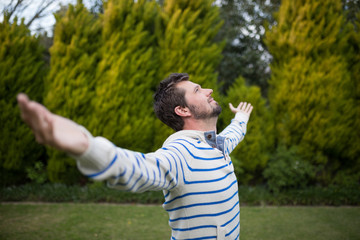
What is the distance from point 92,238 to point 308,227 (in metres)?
3.26

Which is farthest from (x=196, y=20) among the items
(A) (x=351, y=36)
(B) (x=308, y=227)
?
(B) (x=308, y=227)

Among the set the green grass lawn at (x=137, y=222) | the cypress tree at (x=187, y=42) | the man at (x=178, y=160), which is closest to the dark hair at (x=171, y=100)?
the man at (x=178, y=160)

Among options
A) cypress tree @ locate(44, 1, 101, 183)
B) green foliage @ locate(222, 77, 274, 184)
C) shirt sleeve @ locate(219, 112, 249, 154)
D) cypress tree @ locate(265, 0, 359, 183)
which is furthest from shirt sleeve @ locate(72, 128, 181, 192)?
cypress tree @ locate(265, 0, 359, 183)

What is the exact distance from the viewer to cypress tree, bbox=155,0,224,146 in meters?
5.35

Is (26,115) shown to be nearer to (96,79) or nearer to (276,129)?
(96,79)

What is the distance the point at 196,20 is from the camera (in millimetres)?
5602

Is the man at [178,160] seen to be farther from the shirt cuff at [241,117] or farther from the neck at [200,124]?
the shirt cuff at [241,117]

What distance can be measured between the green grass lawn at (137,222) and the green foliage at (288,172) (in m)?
0.48

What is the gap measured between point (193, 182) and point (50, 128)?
728mm

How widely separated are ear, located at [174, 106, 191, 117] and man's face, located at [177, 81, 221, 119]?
25 millimetres

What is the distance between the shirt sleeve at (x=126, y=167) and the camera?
→ 2.63 ft

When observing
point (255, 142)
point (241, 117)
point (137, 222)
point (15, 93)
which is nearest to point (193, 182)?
point (241, 117)

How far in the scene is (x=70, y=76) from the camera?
531cm

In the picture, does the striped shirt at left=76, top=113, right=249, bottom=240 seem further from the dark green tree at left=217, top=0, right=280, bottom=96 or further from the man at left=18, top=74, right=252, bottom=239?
the dark green tree at left=217, top=0, right=280, bottom=96
